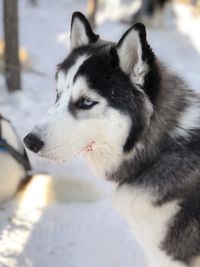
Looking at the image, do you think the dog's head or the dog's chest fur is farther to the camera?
the dog's chest fur

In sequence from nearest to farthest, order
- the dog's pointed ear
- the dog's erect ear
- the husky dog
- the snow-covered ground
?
the dog's erect ear < the husky dog < the dog's pointed ear < the snow-covered ground

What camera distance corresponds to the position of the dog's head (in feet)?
6.07

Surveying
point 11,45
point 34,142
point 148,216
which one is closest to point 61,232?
point 148,216

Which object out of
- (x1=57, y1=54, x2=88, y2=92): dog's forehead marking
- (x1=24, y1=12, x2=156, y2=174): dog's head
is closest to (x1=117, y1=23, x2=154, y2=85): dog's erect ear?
(x1=24, y1=12, x2=156, y2=174): dog's head

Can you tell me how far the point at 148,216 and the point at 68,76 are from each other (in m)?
0.70

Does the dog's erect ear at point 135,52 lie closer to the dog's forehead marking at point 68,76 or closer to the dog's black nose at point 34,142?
the dog's forehead marking at point 68,76

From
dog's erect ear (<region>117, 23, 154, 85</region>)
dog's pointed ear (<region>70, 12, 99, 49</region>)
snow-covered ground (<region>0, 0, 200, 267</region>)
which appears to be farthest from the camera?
snow-covered ground (<region>0, 0, 200, 267</region>)

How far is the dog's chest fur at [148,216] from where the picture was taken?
197cm

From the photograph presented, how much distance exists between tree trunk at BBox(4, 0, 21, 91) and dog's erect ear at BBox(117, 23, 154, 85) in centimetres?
262

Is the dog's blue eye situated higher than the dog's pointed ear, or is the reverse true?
the dog's pointed ear

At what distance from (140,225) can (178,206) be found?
201mm

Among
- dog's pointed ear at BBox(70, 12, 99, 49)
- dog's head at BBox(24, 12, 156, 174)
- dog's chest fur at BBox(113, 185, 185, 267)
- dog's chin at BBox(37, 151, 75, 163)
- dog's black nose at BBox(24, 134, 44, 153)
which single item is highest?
dog's pointed ear at BBox(70, 12, 99, 49)

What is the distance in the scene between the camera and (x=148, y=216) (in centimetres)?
199

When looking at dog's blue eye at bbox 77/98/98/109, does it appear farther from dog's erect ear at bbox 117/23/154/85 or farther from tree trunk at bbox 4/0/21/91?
tree trunk at bbox 4/0/21/91
